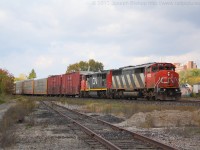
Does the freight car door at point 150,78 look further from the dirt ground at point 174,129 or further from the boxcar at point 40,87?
the boxcar at point 40,87

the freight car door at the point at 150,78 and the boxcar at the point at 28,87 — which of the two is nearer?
the freight car door at the point at 150,78

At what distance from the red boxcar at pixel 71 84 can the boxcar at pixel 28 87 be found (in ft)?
61.7

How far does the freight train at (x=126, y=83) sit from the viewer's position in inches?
1100

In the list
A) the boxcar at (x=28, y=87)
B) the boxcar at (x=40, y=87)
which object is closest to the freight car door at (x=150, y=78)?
the boxcar at (x=40, y=87)

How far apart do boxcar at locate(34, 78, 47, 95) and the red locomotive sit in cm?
2534

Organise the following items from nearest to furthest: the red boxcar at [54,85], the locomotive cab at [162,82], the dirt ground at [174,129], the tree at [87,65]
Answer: the dirt ground at [174,129], the locomotive cab at [162,82], the red boxcar at [54,85], the tree at [87,65]

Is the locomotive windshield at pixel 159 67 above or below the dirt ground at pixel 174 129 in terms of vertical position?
above

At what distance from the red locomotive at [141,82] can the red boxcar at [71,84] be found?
7621mm

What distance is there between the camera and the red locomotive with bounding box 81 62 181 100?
2778 centimetres

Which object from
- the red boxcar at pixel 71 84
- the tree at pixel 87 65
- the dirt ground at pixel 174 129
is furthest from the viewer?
the tree at pixel 87 65

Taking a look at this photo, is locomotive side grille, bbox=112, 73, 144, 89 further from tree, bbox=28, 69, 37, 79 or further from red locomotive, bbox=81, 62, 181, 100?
tree, bbox=28, 69, 37, 79

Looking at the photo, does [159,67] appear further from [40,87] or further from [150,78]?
[40,87]

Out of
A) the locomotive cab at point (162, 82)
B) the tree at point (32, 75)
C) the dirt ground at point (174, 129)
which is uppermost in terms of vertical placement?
the tree at point (32, 75)

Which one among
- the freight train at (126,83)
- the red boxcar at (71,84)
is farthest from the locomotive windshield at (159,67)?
the red boxcar at (71,84)
